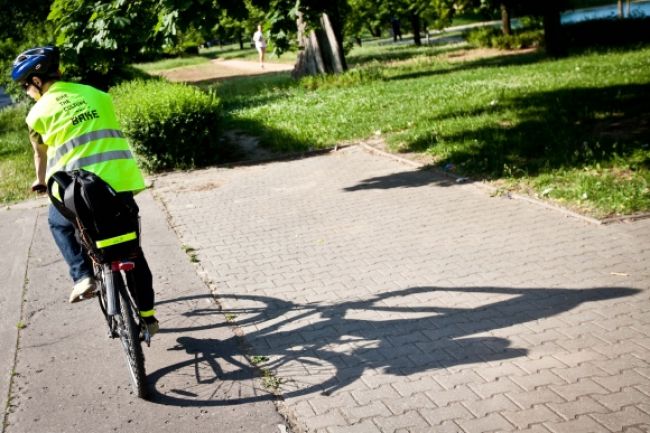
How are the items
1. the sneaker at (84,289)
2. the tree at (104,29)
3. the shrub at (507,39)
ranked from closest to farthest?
the sneaker at (84,289), the tree at (104,29), the shrub at (507,39)

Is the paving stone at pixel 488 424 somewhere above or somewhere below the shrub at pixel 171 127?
below

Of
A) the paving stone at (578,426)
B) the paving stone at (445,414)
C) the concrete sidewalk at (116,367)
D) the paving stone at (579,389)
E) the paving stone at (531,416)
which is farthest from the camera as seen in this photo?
the concrete sidewalk at (116,367)

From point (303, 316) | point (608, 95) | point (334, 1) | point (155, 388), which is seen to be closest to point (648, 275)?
point (303, 316)

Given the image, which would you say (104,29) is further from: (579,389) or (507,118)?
(579,389)

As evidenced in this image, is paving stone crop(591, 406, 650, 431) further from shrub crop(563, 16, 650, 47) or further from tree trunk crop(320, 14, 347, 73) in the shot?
shrub crop(563, 16, 650, 47)

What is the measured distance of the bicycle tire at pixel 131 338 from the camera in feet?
14.2

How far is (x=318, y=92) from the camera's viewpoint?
2136 cm

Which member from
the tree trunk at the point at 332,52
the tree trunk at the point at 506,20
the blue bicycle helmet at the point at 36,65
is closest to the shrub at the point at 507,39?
the tree trunk at the point at 506,20

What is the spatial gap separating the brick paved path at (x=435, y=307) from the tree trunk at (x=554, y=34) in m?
15.7

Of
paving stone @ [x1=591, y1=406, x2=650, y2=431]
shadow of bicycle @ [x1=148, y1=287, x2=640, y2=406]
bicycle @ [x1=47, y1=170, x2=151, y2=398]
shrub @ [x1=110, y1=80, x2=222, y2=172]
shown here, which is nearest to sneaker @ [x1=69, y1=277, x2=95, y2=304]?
bicycle @ [x1=47, y1=170, x2=151, y2=398]

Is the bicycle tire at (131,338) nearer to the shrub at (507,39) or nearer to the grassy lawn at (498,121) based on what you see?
the grassy lawn at (498,121)

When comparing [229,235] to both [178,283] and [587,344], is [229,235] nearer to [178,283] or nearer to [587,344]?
[178,283]

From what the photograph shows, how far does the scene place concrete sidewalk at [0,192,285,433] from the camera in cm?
425

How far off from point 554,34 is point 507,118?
1189 cm
